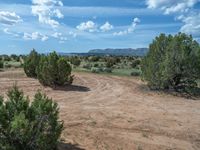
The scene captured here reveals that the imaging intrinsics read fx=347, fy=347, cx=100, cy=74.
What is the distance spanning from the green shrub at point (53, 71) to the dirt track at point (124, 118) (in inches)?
32.2

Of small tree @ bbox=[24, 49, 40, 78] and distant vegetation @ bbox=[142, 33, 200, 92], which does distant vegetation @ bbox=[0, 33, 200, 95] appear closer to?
distant vegetation @ bbox=[142, 33, 200, 92]

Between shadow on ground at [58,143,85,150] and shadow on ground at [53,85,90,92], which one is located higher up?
shadow on ground at [53,85,90,92]

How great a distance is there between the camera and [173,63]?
22.6 meters

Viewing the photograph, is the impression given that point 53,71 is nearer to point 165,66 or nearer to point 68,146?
point 165,66

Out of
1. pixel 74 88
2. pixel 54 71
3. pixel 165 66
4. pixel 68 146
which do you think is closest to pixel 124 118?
pixel 68 146

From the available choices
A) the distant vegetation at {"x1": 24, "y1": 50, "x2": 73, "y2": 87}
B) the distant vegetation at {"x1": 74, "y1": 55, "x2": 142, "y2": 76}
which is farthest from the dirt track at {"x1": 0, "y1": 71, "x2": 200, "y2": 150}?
the distant vegetation at {"x1": 74, "y1": 55, "x2": 142, "y2": 76}

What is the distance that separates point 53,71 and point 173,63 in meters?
7.91

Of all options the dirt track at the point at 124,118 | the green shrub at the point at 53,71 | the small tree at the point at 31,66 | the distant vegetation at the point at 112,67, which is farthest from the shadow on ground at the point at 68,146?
the distant vegetation at the point at 112,67

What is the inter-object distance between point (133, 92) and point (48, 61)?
6.10 m

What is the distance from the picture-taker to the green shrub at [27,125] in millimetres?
8195

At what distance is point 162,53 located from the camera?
24016 millimetres

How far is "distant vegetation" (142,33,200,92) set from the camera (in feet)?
73.8

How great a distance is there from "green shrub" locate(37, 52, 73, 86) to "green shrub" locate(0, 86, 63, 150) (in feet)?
44.6

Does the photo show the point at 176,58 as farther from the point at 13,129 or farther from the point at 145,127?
the point at 13,129
